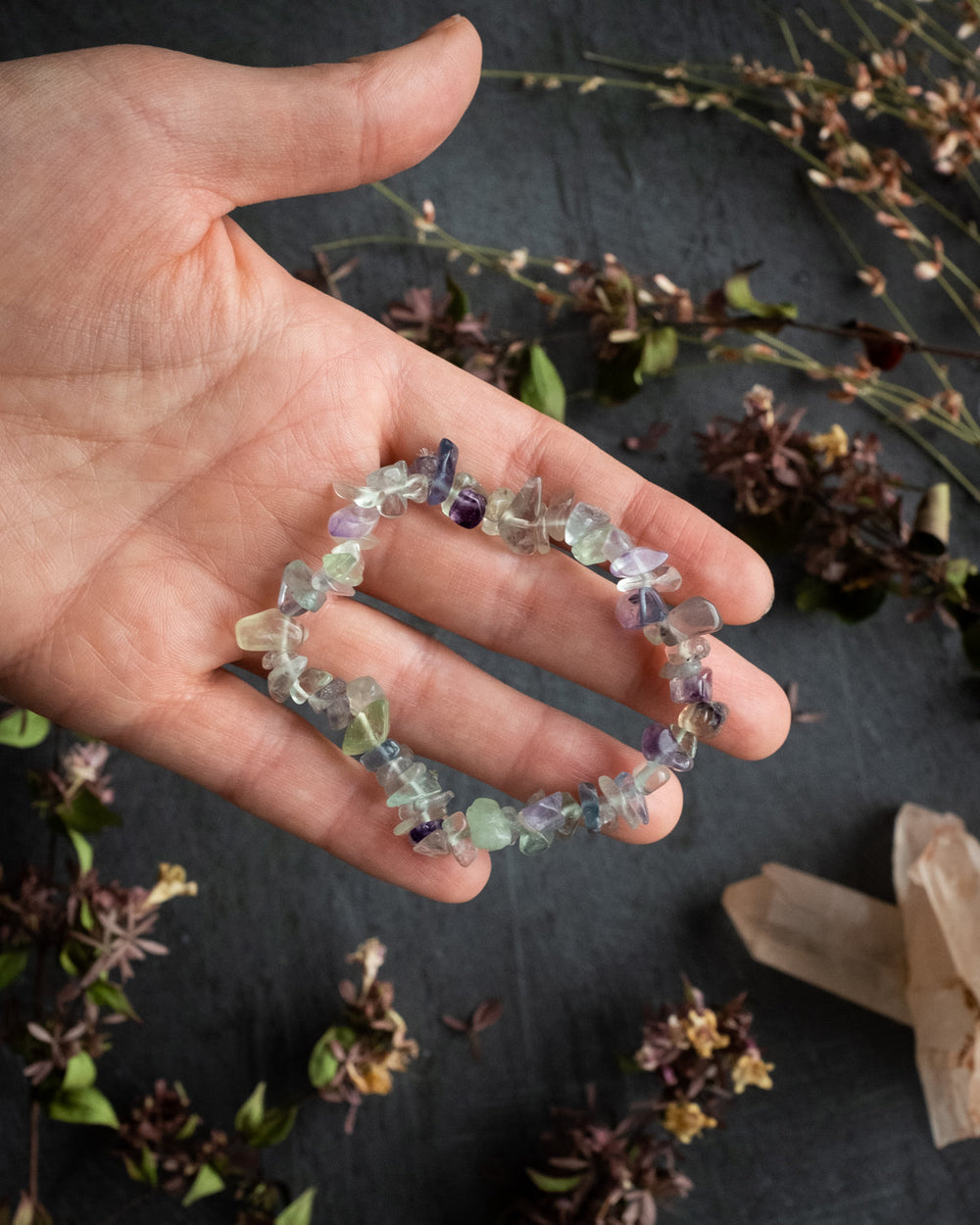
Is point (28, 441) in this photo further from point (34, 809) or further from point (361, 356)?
point (34, 809)

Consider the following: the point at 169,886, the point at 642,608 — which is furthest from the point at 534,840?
the point at 169,886

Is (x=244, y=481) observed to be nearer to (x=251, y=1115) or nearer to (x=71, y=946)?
(x=71, y=946)

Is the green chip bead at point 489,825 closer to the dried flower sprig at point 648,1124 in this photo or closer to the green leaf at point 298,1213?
the dried flower sprig at point 648,1124

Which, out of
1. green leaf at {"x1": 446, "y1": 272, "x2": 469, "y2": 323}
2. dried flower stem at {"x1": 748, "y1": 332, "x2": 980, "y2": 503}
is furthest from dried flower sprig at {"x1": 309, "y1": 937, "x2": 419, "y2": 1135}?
dried flower stem at {"x1": 748, "y1": 332, "x2": 980, "y2": 503}

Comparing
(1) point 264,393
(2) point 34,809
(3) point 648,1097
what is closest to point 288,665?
(1) point 264,393

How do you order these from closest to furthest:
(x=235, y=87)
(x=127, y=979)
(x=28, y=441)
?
(x=235, y=87), (x=28, y=441), (x=127, y=979)

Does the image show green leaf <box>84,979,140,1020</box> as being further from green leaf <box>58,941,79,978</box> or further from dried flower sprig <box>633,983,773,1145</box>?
dried flower sprig <box>633,983,773,1145</box>
